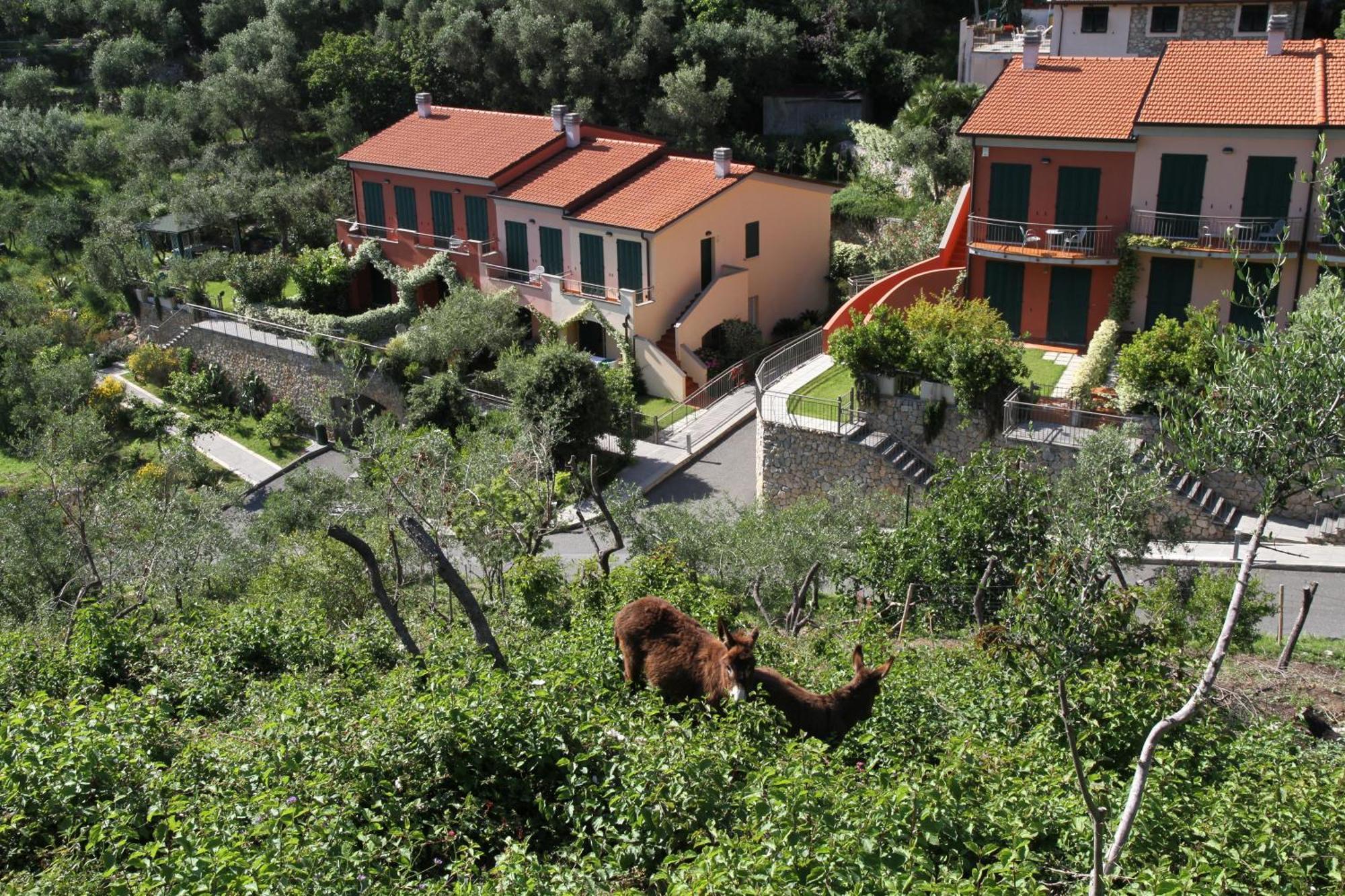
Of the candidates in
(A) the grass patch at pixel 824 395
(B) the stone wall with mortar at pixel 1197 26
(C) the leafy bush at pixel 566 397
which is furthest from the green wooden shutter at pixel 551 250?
(B) the stone wall with mortar at pixel 1197 26

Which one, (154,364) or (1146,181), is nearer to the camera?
(1146,181)

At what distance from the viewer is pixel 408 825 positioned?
9.43 m

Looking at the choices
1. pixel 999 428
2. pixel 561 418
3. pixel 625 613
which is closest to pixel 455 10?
pixel 561 418

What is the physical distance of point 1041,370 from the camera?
28.1 m

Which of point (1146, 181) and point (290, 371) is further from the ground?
point (1146, 181)

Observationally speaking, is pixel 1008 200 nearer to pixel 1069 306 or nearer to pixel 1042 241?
pixel 1042 241

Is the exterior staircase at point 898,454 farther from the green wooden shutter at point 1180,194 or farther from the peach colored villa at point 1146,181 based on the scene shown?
the green wooden shutter at point 1180,194

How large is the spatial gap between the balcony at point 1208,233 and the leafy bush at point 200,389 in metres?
29.6

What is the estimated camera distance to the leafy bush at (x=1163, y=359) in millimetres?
23047

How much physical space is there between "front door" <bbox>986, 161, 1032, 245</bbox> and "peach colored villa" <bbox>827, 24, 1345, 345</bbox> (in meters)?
0.03

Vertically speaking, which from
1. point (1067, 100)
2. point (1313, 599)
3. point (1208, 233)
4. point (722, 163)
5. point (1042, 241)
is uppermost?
point (1067, 100)

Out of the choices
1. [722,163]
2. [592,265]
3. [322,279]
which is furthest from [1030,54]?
[322,279]

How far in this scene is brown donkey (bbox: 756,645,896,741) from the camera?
11578mm

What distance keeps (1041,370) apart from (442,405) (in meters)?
16.6
